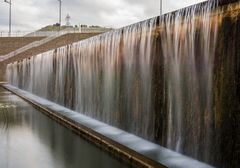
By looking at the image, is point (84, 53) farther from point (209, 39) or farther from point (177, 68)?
point (209, 39)

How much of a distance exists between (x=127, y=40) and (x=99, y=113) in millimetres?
2770

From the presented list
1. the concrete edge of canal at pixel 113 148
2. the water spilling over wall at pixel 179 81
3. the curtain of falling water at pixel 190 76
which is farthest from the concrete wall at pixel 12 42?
the curtain of falling water at pixel 190 76

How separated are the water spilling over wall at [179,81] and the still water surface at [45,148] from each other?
1162 mm

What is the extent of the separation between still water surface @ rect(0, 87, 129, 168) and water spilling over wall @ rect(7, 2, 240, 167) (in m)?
1.16

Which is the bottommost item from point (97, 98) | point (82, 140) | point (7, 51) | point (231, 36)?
point (82, 140)

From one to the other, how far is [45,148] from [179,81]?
2.69 metres

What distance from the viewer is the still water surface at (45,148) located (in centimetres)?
675

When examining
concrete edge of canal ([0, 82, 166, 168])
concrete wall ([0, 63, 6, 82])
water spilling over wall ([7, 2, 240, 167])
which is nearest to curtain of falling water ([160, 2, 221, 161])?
water spilling over wall ([7, 2, 240, 167])

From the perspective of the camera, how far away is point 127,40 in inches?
369

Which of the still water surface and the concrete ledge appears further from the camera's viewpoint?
the still water surface

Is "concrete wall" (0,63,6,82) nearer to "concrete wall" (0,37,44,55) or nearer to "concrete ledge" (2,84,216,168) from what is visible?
"concrete wall" (0,37,44,55)

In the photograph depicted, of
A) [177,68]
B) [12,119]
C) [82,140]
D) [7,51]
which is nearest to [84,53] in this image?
[12,119]

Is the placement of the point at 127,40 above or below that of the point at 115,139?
above

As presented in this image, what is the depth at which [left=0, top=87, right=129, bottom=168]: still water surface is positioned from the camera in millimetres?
6746
